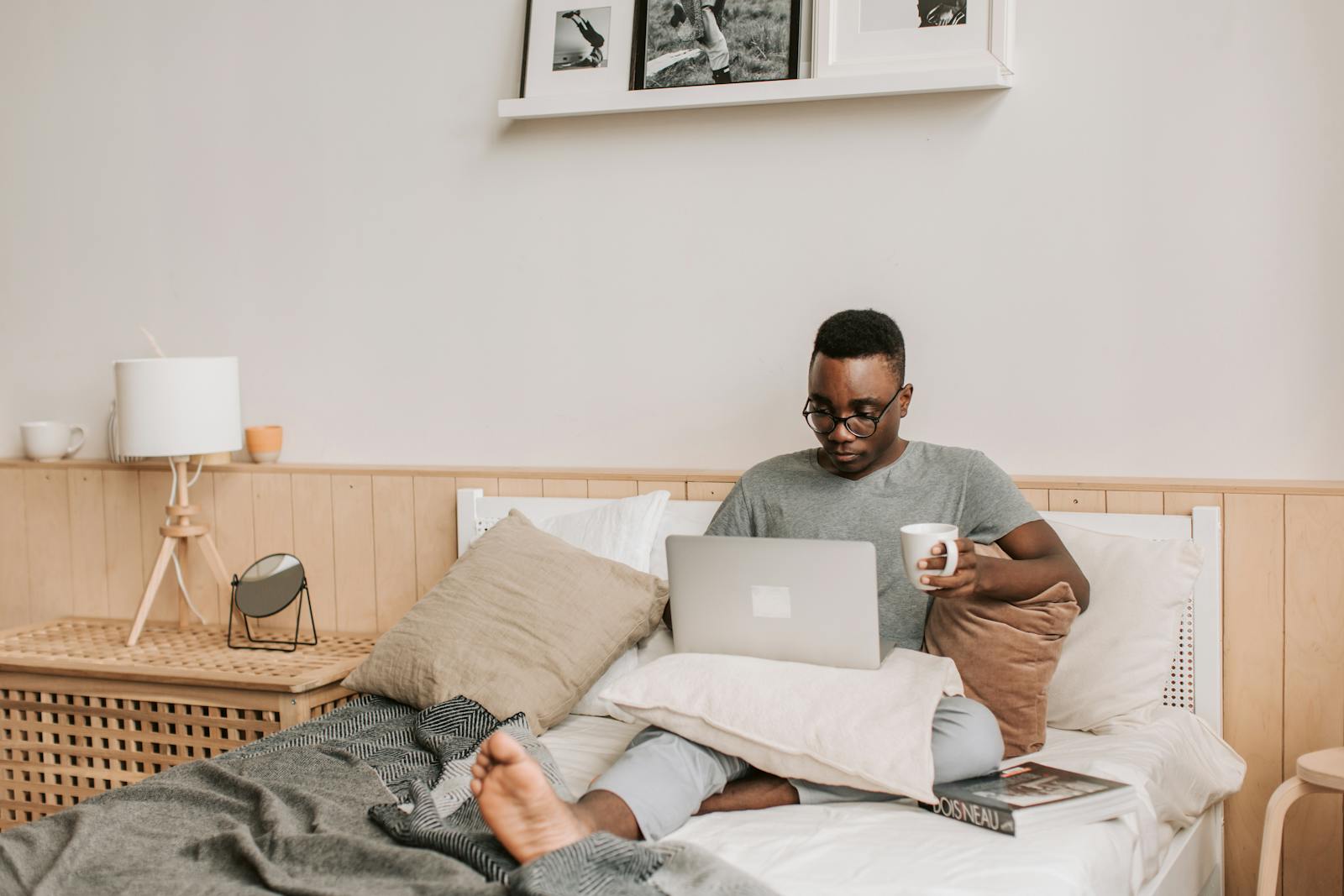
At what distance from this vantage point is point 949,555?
169 centimetres

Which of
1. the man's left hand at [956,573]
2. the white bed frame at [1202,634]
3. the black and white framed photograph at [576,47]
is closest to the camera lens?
the man's left hand at [956,573]

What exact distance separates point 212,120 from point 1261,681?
2781 mm

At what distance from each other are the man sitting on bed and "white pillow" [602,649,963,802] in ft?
0.18

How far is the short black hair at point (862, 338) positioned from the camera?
83.2 inches

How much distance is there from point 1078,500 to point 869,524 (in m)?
0.48

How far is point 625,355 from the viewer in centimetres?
274

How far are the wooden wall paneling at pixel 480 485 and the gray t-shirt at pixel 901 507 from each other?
790mm

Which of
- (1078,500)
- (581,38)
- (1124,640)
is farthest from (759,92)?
(1124,640)

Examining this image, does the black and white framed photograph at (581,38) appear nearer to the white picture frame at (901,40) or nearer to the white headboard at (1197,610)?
the white picture frame at (901,40)

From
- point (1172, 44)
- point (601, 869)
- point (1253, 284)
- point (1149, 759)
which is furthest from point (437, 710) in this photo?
point (1172, 44)

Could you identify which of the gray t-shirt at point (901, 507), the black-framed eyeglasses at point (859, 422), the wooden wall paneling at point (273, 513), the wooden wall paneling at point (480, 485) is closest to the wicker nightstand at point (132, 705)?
the wooden wall paneling at point (273, 513)

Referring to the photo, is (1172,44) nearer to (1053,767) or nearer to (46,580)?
(1053,767)

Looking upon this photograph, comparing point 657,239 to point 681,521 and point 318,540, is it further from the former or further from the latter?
point 318,540

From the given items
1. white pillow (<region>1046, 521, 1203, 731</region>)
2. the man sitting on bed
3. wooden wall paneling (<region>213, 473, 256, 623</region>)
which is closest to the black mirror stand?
wooden wall paneling (<region>213, 473, 256, 623</region>)
